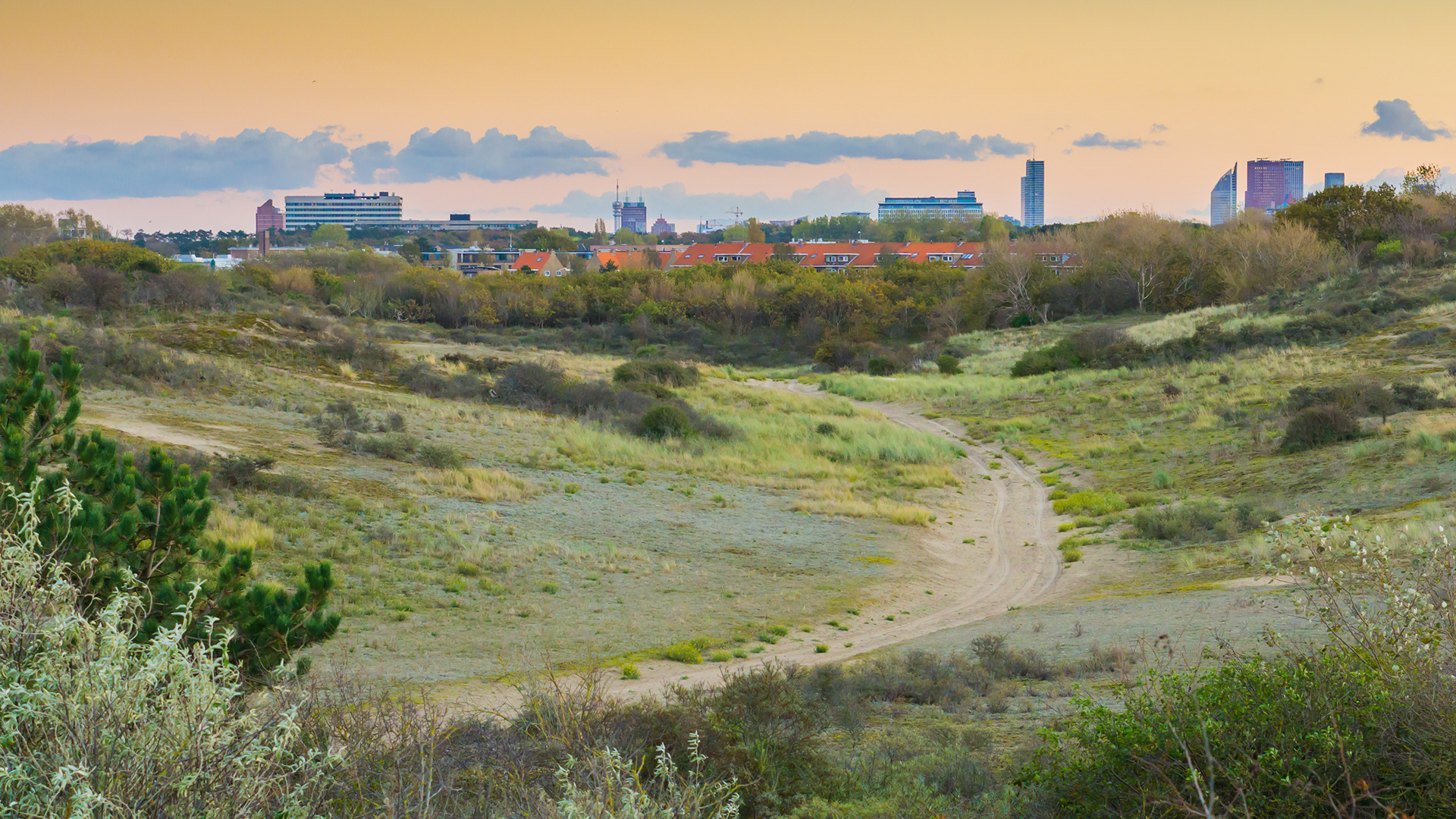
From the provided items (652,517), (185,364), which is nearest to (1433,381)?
(652,517)

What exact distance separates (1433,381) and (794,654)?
20.6 m

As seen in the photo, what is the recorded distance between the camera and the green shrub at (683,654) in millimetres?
9602

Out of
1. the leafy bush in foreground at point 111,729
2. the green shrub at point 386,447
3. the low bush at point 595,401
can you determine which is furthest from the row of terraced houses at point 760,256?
the leafy bush in foreground at point 111,729

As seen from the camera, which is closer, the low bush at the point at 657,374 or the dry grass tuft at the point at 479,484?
the dry grass tuft at the point at 479,484

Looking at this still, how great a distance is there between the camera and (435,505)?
48.2 ft

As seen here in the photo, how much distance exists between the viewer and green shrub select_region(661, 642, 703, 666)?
9.60m

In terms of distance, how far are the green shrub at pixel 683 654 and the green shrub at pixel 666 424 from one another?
541 inches

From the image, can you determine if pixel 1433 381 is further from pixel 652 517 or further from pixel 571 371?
pixel 571 371

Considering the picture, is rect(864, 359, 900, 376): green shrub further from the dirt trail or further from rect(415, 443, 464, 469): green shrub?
rect(415, 443, 464, 469): green shrub

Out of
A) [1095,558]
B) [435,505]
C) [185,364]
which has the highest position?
[185,364]

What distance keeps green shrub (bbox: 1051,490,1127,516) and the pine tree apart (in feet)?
47.5

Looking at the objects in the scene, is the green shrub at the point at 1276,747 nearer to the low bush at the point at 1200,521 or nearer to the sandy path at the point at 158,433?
the low bush at the point at 1200,521

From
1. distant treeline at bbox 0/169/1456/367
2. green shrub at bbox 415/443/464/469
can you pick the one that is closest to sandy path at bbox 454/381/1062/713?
green shrub at bbox 415/443/464/469

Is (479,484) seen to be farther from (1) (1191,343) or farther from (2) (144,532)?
(1) (1191,343)
